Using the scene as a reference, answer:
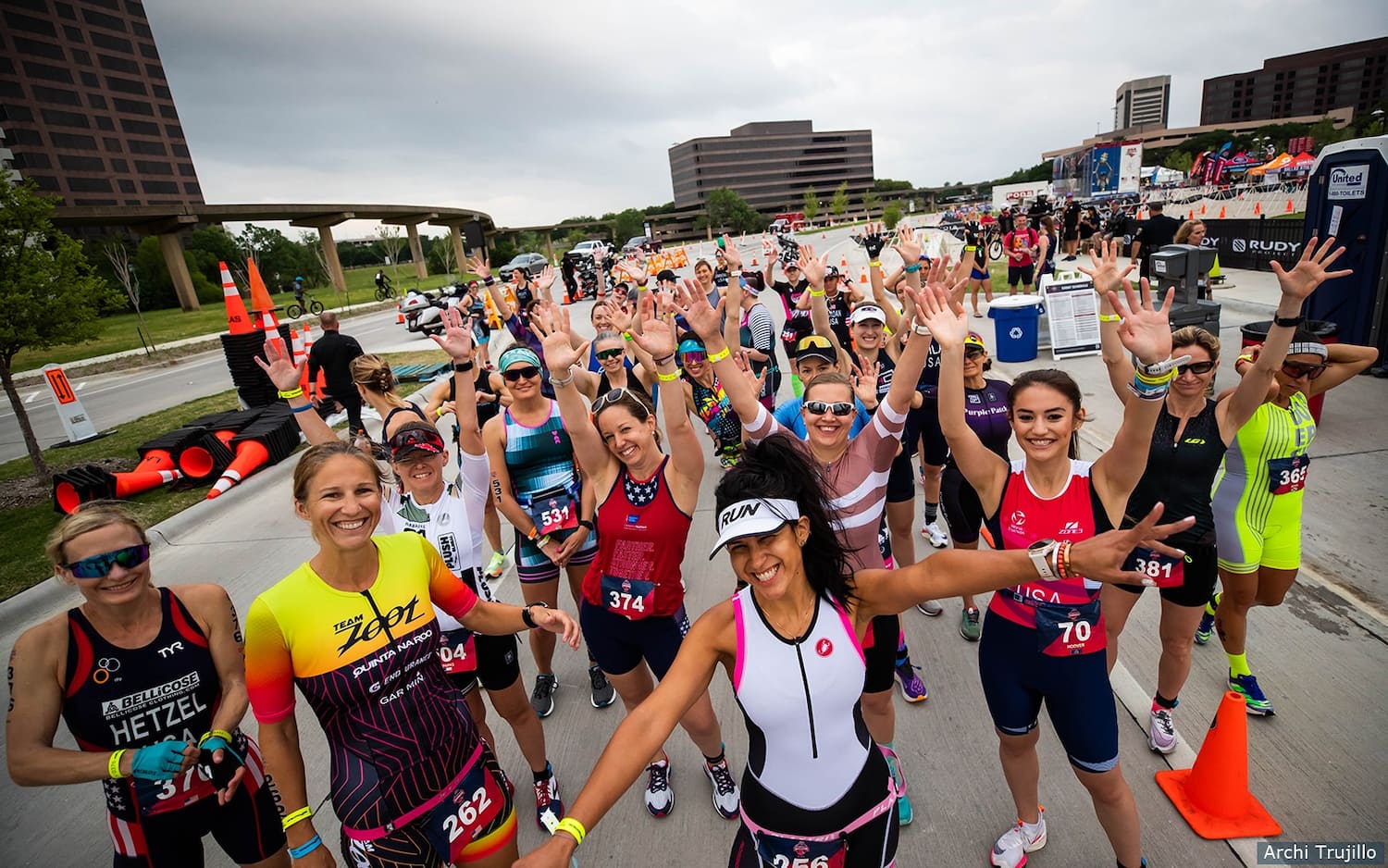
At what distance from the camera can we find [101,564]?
7.26 ft

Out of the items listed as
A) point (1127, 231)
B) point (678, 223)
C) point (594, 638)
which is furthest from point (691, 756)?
point (678, 223)

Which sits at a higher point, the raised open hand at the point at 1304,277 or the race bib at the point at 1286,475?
the raised open hand at the point at 1304,277

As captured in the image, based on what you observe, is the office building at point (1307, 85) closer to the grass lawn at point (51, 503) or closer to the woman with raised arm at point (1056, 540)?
the woman with raised arm at point (1056, 540)

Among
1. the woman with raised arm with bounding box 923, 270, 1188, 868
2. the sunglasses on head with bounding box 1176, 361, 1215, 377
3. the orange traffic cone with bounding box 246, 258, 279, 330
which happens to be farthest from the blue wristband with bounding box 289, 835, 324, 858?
the orange traffic cone with bounding box 246, 258, 279, 330

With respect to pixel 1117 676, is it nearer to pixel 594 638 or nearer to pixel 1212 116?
pixel 594 638

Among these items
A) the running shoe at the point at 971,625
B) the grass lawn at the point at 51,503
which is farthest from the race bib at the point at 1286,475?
the grass lawn at the point at 51,503

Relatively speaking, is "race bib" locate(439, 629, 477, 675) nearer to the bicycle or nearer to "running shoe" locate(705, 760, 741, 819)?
"running shoe" locate(705, 760, 741, 819)

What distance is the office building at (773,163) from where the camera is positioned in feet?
463

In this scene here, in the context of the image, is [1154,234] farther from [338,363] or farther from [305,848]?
[305,848]

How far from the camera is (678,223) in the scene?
451 feet

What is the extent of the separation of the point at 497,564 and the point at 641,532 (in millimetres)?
3454

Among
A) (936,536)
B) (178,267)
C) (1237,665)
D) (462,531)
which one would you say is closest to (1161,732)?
Answer: (1237,665)

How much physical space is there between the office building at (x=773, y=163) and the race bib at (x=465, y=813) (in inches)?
5761

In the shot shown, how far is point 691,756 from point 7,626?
654 cm
